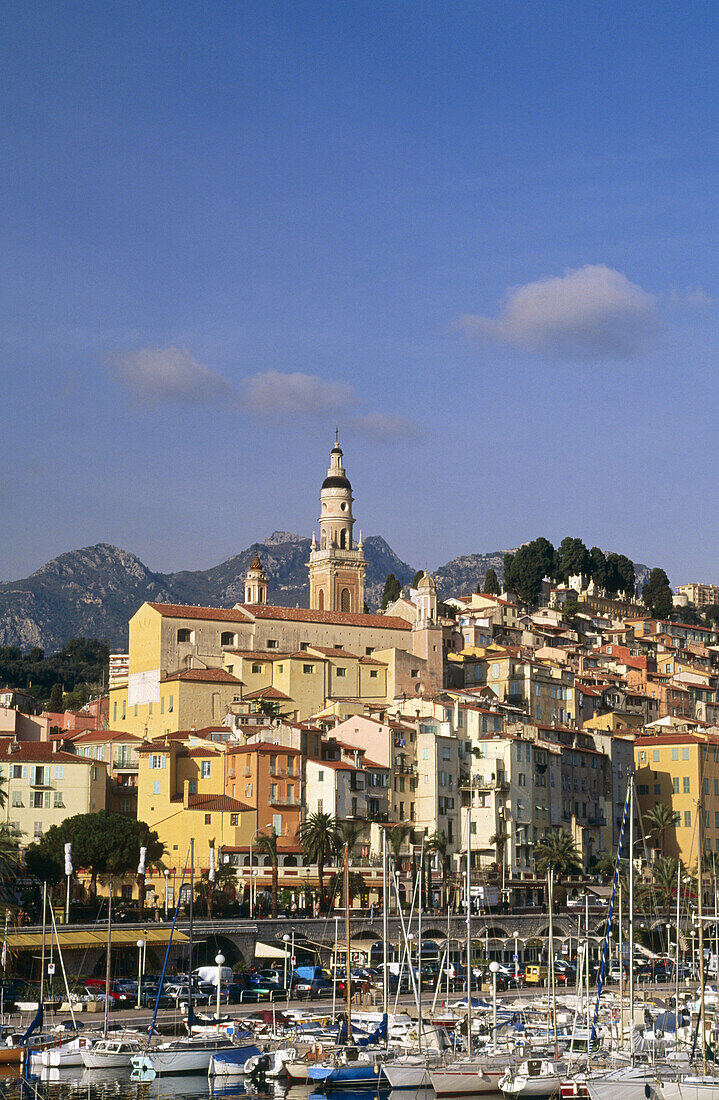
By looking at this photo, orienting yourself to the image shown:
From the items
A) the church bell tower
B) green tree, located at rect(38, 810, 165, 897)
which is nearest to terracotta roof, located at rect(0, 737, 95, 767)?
green tree, located at rect(38, 810, 165, 897)

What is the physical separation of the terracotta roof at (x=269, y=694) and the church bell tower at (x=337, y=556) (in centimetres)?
2962

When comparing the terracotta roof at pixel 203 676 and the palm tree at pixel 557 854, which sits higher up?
the terracotta roof at pixel 203 676

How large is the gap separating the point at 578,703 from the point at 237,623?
94.3 ft

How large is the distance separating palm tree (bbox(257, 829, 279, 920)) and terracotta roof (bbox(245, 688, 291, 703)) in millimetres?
20422

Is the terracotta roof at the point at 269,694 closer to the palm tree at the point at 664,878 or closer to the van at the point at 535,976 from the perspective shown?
the palm tree at the point at 664,878

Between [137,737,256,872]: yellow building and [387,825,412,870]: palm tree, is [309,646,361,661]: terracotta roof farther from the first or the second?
[387,825,412,870]: palm tree

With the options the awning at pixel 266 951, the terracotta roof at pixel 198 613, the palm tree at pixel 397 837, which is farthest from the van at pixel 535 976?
the terracotta roof at pixel 198 613

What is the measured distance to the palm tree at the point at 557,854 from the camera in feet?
341

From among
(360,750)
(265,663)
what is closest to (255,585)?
(265,663)

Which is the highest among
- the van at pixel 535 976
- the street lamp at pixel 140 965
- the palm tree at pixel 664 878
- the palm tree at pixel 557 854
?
the palm tree at pixel 557 854

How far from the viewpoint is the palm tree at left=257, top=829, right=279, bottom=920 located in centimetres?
8791

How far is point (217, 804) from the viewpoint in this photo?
96375mm

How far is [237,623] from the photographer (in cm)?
12231

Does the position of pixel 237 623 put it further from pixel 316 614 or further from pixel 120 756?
pixel 120 756
